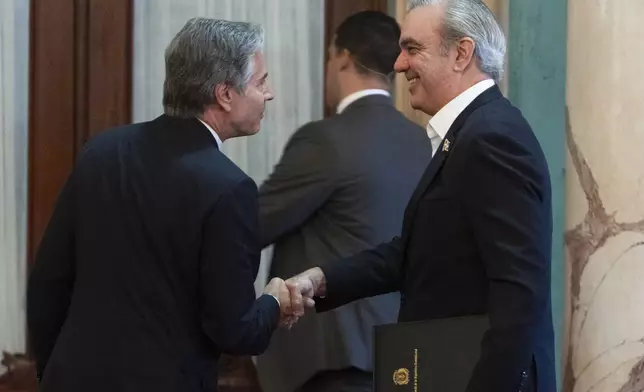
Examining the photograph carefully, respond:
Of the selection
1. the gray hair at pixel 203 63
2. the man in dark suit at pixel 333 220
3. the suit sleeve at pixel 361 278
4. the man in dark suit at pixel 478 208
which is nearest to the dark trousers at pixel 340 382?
the man in dark suit at pixel 333 220

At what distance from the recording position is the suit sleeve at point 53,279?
177cm

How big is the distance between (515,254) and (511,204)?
75 mm

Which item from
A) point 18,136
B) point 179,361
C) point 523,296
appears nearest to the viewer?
point 523,296

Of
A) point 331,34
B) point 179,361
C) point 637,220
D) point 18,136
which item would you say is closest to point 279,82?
point 331,34

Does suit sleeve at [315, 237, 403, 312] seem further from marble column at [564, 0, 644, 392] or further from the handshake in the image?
marble column at [564, 0, 644, 392]

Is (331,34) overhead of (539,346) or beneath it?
overhead

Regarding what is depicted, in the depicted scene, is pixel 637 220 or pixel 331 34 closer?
pixel 637 220

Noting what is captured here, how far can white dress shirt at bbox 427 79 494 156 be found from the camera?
1.73 m

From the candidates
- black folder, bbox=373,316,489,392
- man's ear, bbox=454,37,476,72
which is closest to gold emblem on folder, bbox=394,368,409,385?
black folder, bbox=373,316,489,392

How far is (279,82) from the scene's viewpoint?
9.83 ft

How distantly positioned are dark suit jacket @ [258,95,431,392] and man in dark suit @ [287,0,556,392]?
0.55 m

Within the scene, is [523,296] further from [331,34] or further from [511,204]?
[331,34]

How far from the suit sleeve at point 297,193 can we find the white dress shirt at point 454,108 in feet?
2.02

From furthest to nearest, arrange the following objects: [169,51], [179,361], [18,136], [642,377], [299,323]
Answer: [18,136], [299,323], [642,377], [169,51], [179,361]
